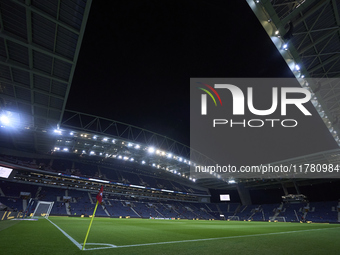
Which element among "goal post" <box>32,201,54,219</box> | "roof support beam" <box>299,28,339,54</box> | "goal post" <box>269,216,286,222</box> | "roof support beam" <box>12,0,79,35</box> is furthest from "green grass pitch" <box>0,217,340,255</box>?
"goal post" <box>269,216,286,222</box>

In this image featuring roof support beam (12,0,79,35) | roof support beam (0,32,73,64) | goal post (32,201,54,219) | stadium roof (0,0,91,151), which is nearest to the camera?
roof support beam (12,0,79,35)

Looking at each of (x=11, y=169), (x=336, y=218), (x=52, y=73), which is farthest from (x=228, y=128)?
(x=11, y=169)

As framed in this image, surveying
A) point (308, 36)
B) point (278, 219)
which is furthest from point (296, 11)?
point (278, 219)

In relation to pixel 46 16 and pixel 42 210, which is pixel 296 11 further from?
pixel 42 210

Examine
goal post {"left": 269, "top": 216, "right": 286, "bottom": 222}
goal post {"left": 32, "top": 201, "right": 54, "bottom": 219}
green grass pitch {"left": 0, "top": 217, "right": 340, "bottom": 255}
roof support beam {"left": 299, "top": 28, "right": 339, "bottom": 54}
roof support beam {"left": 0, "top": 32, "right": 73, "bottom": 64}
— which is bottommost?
green grass pitch {"left": 0, "top": 217, "right": 340, "bottom": 255}

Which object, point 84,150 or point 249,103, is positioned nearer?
point 249,103

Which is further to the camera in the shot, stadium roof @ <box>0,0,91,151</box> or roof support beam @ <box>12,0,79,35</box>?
stadium roof @ <box>0,0,91,151</box>

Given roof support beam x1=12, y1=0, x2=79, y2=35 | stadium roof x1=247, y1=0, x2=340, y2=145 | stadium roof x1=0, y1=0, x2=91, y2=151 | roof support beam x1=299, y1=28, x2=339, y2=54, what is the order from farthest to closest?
roof support beam x1=299, y1=28, x2=339, y2=54 < stadium roof x1=0, y1=0, x2=91, y2=151 < stadium roof x1=247, y1=0, x2=340, y2=145 < roof support beam x1=12, y1=0, x2=79, y2=35

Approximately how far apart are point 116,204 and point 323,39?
50446 millimetres

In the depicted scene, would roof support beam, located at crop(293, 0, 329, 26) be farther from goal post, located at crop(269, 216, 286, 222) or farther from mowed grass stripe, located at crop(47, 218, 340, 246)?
Result: goal post, located at crop(269, 216, 286, 222)

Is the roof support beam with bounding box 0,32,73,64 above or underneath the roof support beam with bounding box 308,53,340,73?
underneath

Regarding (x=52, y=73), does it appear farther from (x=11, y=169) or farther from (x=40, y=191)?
(x=40, y=191)

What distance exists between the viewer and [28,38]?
1353 centimetres

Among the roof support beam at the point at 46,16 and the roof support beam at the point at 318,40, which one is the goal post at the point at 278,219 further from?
the roof support beam at the point at 46,16
